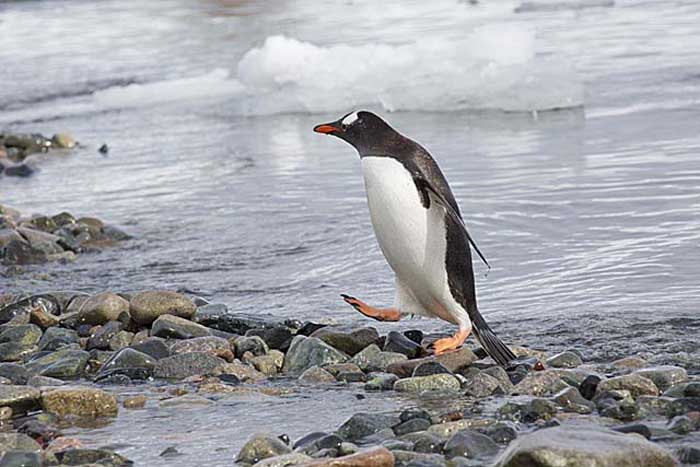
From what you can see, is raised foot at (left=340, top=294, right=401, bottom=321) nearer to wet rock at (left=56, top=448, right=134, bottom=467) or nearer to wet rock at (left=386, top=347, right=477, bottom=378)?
wet rock at (left=386, top=347, right=477, bottom=378)

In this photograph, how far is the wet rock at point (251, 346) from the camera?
4.80 metres

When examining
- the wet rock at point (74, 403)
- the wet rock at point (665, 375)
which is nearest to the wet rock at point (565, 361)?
the wet rock at point (665, 375)

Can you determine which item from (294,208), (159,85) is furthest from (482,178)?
(159,85)

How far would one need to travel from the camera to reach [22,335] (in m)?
5.12

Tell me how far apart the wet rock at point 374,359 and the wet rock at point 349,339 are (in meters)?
0.12

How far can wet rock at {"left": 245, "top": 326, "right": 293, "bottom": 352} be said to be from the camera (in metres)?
4.91

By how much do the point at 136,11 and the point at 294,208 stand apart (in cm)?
1885

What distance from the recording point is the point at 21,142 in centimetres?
1181

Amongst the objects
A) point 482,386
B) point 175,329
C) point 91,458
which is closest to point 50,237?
point 175,329

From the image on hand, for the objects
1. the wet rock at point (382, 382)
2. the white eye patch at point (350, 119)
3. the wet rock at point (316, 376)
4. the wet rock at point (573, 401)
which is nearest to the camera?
the wet rock at point (573, 401)

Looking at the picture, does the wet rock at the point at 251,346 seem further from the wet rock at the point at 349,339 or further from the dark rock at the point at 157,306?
the dark rock at the point at 157,306

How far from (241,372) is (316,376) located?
0.28m

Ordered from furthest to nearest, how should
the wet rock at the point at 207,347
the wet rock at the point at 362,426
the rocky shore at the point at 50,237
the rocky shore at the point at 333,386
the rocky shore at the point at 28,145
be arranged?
the rocky shore at the point at 28,145 < the rocky shore at the point at 50,237 < the wet rock at the point at 207,347 < the wet rock at the point at 362,426 < the rocky shore at the point at 333,386

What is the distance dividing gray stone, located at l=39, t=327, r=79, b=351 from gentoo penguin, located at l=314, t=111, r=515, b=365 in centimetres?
112
